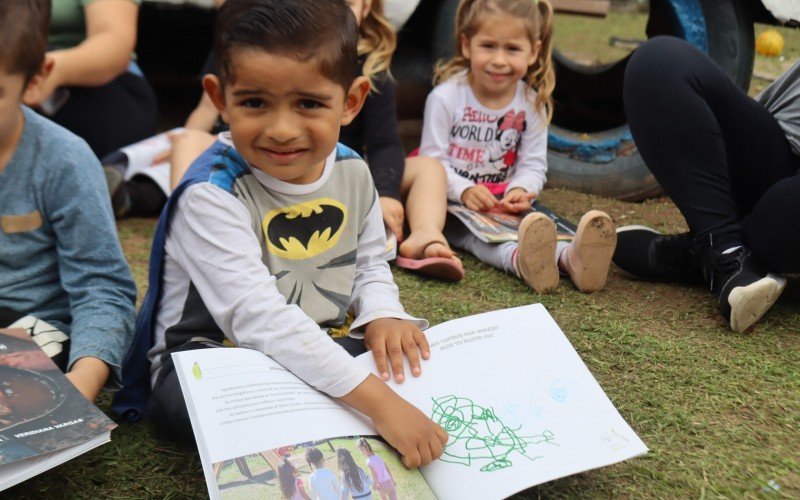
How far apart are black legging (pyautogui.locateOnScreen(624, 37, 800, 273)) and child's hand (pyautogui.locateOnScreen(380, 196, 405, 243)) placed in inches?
24.8

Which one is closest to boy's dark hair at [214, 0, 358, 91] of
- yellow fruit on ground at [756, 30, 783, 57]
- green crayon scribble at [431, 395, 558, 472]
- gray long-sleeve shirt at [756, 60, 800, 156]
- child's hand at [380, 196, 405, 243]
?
green crayon scribble at [431, 395, 558, 472]

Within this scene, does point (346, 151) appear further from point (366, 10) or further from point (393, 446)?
point (366, 10)

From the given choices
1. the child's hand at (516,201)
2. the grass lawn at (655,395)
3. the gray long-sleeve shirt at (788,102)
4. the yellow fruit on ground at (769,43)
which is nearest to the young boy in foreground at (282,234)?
the grass lawn at (655,395)

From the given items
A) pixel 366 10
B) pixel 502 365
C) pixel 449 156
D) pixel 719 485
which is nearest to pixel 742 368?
pixel 719 485

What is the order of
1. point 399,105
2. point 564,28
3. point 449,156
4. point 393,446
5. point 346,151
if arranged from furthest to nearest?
1. point 564,28
2. point 399,105
3. point 449,156
4. point 346,151
5. point 393,446

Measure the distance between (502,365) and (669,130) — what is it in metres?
0.87

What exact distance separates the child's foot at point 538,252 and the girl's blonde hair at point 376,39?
0.72 meters

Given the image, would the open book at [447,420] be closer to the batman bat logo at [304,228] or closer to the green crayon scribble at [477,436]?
the green crayon scribble at [477,436]

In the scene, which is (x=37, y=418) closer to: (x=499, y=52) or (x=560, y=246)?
(x=560, y=246)

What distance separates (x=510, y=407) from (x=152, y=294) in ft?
1.89

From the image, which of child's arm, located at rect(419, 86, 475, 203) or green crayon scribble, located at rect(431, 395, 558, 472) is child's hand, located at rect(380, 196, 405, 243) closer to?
child's arm, located at rect(419, 86, 475, 203)

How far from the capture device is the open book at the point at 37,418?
977 millimetres

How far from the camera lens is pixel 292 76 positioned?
116cm

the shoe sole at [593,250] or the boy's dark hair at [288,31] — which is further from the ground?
the boy's dark hair at [288,31]
